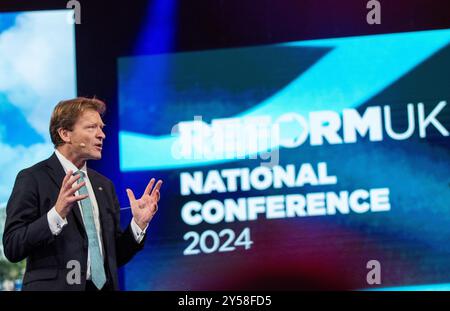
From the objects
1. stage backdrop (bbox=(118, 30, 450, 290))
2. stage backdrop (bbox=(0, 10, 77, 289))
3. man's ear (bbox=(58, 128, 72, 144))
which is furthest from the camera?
stage backdrop (bbox=(0, 10, 77, 289))

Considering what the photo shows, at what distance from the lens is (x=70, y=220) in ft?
11.1

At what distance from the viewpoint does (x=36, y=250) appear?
3312 millimetres

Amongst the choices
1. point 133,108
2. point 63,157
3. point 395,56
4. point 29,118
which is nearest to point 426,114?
point 395,56

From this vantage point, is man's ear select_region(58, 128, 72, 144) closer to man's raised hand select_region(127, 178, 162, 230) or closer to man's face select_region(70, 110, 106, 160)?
man's face select_region(70, 110, 106, 160)

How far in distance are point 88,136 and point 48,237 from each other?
554 millimetres

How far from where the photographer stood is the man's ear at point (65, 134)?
349 centimetres

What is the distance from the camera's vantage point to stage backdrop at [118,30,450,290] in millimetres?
3732

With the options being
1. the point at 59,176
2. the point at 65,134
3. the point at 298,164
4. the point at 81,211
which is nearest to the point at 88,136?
the point at 65,134

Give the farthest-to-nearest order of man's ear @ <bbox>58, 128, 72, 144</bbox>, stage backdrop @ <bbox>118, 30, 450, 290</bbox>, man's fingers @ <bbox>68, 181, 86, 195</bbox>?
stage backdrop @ <bbox>118, 30, 450, 290</bbox>, man's ear @ <bbox>58, 128, 72, 144</bbox>, man's fingers @ <bbox>68, 181, 86, 195</bbox>

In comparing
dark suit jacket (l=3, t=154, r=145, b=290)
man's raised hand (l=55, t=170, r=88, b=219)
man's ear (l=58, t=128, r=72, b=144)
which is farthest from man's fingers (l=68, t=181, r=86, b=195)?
man's ear (l=58, t=128, r=72, b=144)

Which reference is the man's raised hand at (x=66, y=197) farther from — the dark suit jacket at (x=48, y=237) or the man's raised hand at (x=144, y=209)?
the man's raised hand at (x=144, y=209)

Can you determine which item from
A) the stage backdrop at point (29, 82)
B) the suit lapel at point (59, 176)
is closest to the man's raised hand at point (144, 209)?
the suit lapel at point (59, 176)

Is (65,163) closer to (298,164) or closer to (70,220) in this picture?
(70,220)

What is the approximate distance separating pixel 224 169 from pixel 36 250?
105 cm
